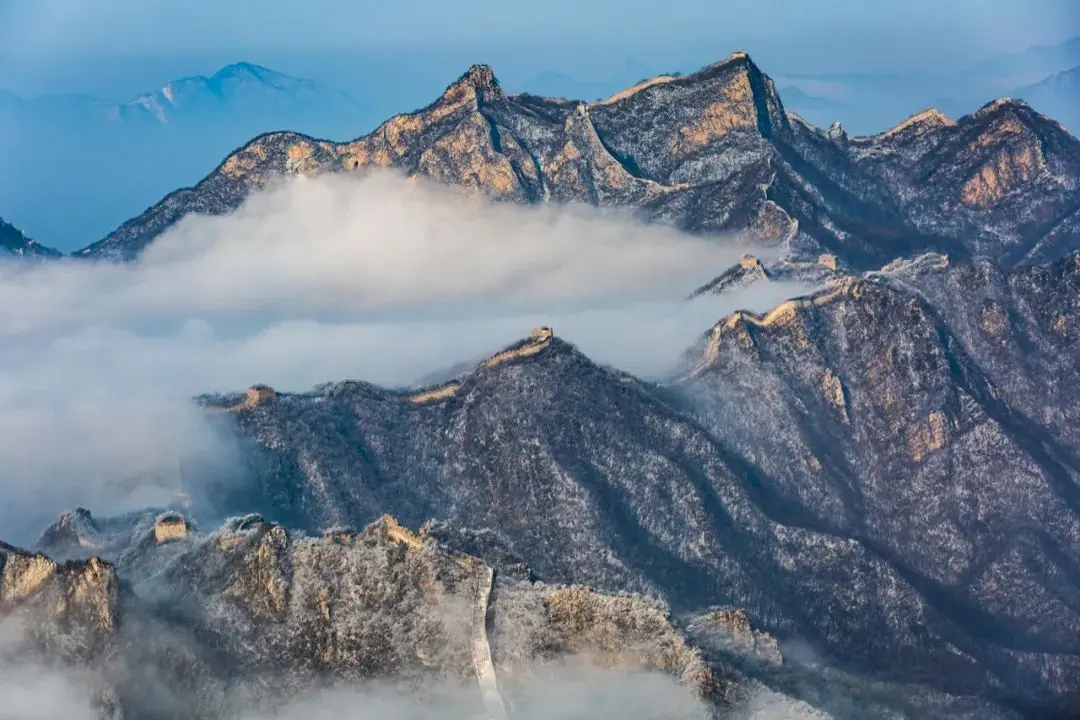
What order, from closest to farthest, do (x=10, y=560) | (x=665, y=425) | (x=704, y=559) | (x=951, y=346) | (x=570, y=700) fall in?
1. (x=570, y=700)
2. (x=10, y=560)
3. (x=704, y=559)
4. (x=665, y=425)
5. (x=951, y=346)

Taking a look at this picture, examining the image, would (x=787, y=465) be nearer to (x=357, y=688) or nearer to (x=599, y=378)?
(x=599, y=378)

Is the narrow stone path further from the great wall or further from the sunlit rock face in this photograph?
the great wall

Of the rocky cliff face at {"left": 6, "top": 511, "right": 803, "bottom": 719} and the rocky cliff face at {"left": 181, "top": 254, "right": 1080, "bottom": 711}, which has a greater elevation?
the rocky cliff face at {"left": 181, "top": 254, "right": 1080, "bottom": 711}

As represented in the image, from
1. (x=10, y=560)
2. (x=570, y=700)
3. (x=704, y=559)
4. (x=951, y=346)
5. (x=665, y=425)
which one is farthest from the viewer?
(x=951, y=346)

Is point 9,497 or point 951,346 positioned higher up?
point 951,346

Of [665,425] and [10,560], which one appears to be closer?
[10,560]

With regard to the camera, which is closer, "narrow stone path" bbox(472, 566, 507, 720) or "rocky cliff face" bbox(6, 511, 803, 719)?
"narrow stone path" bbox(472, 566, 507, 720)

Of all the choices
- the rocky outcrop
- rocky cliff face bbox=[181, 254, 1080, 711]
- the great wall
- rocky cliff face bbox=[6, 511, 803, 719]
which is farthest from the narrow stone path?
the great wall

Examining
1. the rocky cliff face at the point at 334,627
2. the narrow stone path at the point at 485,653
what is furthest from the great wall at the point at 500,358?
the narrow stone path at the point at 485,653

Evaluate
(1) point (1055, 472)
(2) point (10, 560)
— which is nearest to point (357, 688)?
(2) point (10, 560)
